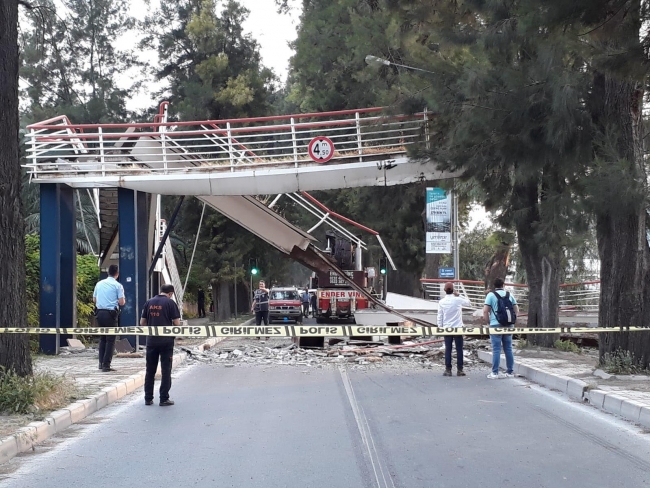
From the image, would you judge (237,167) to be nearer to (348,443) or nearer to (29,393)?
(29,393)

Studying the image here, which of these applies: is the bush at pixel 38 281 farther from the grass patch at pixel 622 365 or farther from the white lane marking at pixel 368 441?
the grass patch at pixel 622 365

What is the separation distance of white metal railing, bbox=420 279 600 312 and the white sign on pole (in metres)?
3.79

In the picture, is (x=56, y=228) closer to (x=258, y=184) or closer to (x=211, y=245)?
(x=258, y=184)

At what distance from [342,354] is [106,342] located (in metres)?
6.29

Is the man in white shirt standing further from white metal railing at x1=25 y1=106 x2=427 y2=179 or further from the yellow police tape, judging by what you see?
white metal railing at x1=25 y1=106 x2=427 y2=179

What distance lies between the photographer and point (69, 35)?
11.8 metres

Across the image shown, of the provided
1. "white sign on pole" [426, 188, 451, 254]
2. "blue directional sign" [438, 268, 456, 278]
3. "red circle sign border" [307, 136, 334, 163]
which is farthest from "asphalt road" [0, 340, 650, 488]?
"blue directional sign" [438, 268, 456, 278]

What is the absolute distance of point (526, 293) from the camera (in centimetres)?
3116

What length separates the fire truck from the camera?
109 ft

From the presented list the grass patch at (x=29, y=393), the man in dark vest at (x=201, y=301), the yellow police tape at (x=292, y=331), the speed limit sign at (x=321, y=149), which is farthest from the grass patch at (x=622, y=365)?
the man in dark vest at (x=201, y=301)

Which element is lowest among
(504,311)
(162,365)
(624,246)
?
(162,365)

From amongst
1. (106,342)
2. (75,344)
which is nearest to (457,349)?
(106,342)

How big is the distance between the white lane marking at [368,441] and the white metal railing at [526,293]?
1731 centimetres

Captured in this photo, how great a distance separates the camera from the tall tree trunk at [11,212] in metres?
10.3
